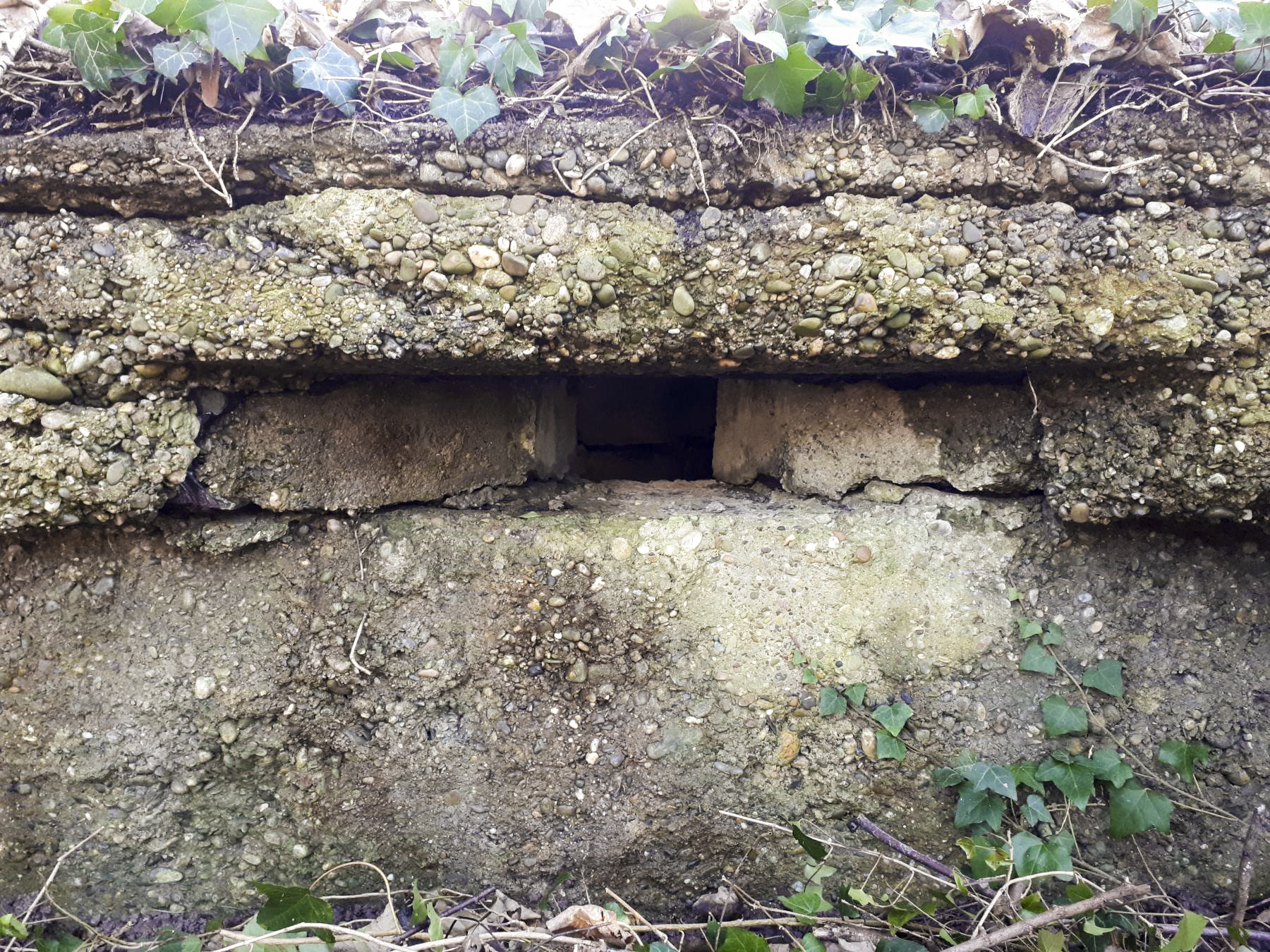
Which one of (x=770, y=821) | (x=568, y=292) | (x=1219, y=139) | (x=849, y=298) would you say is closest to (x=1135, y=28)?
(x=1219, y=139)

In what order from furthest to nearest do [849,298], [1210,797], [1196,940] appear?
1. [1210,797]
2. [849,298]
3. [1196,940]

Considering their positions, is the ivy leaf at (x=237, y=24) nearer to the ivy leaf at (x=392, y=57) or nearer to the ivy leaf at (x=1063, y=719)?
the ivy leaf at (x=392, y=57)

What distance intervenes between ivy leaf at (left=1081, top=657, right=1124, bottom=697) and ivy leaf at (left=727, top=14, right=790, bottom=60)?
1.27 m

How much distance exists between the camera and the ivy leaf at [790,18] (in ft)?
3.68

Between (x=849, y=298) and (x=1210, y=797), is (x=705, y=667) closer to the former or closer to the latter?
(x=849, y=298)

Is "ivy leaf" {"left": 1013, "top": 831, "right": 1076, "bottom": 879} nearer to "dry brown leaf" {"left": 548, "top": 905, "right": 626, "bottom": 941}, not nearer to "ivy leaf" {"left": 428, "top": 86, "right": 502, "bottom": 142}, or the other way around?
"dry brown leaf" {"left": 548, "top": 905, "right": 626, "bottom": 941}

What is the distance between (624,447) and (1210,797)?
1685 mm

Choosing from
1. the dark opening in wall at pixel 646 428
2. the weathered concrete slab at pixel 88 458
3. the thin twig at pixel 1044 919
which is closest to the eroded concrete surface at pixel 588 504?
the weathered concrete slab at pixel 88 458

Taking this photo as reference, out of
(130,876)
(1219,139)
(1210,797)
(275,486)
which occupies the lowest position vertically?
(130,876)

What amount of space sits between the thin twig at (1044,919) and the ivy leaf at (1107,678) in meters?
0.34

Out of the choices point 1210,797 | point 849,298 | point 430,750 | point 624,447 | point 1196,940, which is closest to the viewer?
point 1196,940

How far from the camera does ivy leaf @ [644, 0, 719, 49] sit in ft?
3.69

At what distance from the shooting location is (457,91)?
1.18 meters

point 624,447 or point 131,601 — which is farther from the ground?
point 624,447
